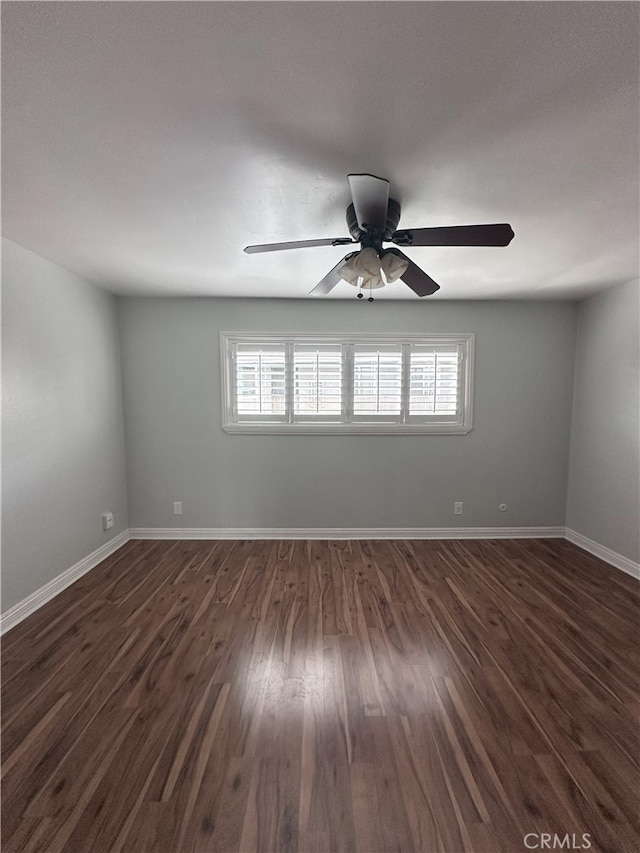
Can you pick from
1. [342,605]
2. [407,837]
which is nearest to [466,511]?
[342,605]

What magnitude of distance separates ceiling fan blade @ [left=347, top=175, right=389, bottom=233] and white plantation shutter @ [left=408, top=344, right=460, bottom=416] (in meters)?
2.10

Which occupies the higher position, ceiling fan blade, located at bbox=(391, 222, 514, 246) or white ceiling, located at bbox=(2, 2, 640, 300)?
white ceiling, located at bbox=(2, 2, 640, 300)

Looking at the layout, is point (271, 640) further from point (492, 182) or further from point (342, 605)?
point (492, 182)

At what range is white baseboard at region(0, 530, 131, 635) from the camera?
2.12m

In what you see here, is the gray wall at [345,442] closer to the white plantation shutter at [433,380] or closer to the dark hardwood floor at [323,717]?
the white plantation shutter at [433,380]

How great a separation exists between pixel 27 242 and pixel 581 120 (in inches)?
118

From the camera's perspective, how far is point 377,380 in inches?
135

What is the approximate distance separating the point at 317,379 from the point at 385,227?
1.99 meters

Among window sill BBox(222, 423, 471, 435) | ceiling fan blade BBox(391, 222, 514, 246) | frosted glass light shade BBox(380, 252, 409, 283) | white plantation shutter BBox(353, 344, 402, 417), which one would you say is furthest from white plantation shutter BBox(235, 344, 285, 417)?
ceiling fan blade BBox(391, 222, 514, 246)

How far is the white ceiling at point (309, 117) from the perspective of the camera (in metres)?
0.87

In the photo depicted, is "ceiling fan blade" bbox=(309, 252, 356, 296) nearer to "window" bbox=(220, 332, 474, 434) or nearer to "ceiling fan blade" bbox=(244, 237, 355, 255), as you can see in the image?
"ceiling fan blade" bbox=(244, 237, 355, 255)

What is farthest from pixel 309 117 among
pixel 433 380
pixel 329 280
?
pixel 433 380

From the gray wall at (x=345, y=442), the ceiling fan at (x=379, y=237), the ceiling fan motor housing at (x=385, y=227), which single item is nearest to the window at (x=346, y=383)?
the gray wall at (x=345, y=442)

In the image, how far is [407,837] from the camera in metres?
1.10
